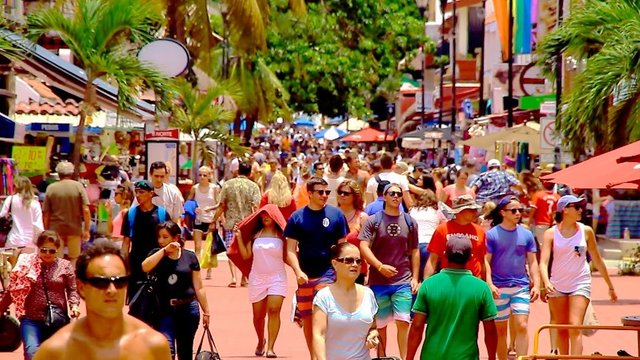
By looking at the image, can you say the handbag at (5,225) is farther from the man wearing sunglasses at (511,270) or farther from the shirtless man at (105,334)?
the shirtless man at (105,334)

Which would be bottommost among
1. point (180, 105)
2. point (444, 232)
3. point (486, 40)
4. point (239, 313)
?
point (239, 313)

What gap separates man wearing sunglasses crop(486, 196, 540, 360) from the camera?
12359mm

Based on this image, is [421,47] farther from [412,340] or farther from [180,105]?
[412,340]

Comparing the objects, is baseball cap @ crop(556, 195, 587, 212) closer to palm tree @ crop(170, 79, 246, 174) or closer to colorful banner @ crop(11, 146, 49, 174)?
colorful banner @ crop(11, 146, 49, 174)

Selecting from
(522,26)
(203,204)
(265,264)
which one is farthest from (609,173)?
(522,26)

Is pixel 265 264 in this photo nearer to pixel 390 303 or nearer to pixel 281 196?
pixel 281 196

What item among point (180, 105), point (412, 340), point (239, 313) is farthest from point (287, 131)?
point (412, 340)

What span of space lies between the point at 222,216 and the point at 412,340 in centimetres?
968

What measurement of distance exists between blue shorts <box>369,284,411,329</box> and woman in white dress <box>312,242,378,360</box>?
3182 mm

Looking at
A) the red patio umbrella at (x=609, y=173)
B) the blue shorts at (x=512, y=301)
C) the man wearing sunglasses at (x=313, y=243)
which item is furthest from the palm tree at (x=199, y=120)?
the red patio umbrella at (x=609, y=173)

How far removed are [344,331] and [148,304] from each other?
92.5 inches

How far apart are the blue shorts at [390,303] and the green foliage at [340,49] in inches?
1477

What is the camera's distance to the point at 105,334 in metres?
4.92

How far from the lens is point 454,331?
9023mm
